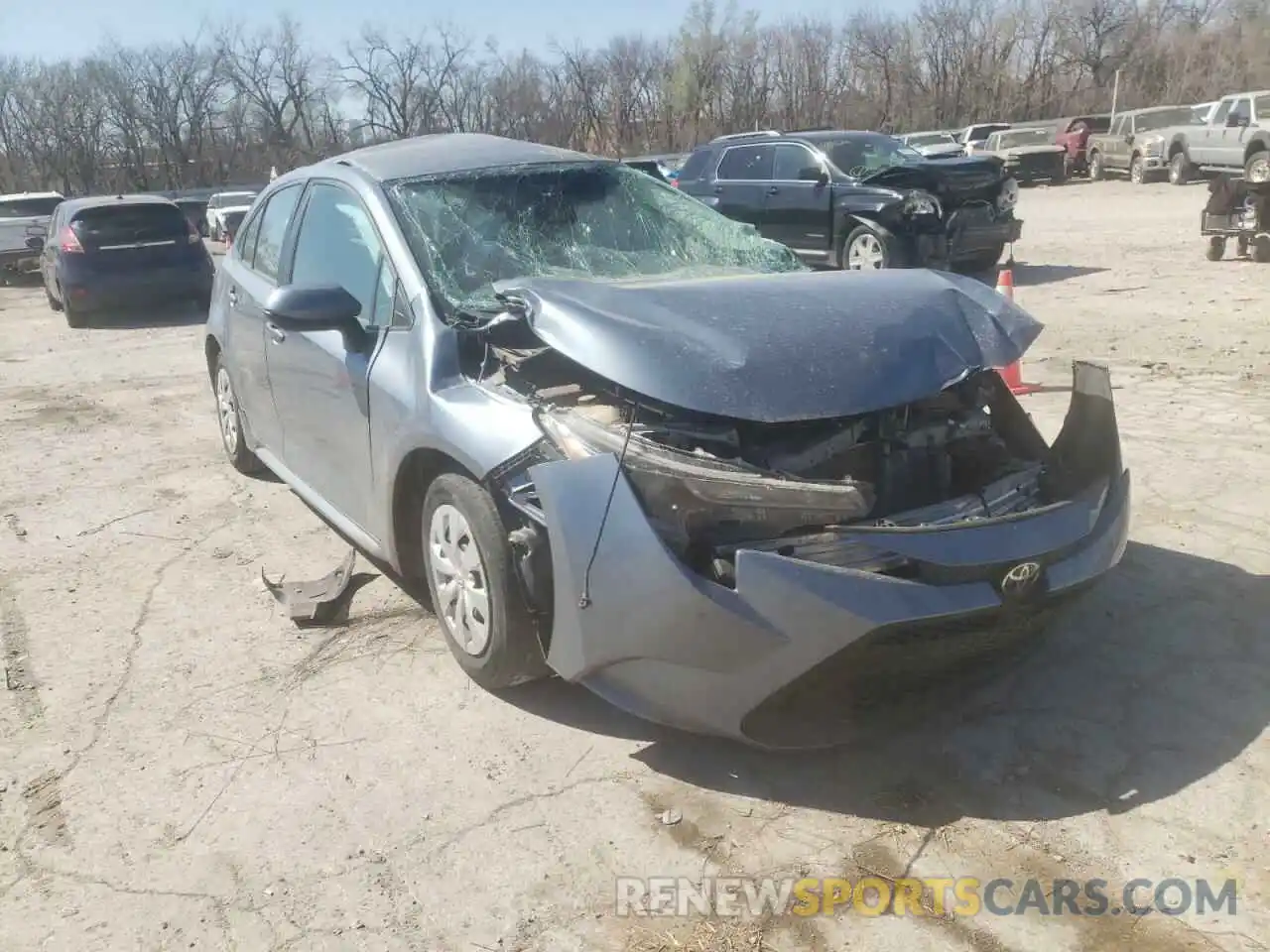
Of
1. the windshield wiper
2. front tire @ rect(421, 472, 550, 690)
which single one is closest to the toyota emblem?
front tire @ rect(421, 472, 550, 690)

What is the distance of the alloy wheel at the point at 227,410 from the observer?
232 inches

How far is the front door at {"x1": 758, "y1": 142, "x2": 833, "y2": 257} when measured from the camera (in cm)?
1188

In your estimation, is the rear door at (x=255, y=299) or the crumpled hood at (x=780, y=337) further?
the rear door at (x=255, y=299)

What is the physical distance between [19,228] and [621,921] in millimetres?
21386

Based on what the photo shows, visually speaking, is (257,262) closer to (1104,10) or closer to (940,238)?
(940,238)

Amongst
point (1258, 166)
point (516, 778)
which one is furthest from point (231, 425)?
point (1258, 166)

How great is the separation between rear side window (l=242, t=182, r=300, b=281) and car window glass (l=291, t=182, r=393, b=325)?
24 centimetres

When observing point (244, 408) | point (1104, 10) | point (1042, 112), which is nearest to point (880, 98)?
point (1042, 112)

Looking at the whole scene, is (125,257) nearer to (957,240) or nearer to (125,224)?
(125,224)

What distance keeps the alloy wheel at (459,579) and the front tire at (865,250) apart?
833cm

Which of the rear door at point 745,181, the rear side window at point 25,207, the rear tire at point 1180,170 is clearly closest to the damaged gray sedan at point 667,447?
the rear door at point 745,181

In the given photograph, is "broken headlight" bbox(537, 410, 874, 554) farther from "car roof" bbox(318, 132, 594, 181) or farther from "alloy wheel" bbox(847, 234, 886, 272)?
"alloy wheel" bbox(847, 234, 886, 272)

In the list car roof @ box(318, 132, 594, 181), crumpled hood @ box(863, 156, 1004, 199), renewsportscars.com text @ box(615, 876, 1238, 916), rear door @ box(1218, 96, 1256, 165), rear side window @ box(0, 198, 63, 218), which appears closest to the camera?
renewsportscars.com text @ box(615, 876, 1238, 916)

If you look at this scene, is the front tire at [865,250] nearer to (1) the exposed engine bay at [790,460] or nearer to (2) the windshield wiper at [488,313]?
(1) the exposed engine bay at [790,460]
